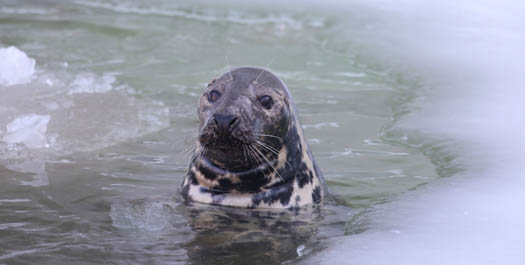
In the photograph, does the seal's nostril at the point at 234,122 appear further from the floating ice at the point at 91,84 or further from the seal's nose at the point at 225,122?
the floating ice at the point at 91,84

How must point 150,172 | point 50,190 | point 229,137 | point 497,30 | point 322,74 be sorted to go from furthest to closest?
point 497,30 < point 322,74 < point 150,172 < point 50,190 < point 229,137

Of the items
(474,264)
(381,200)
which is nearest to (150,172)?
(381,200)

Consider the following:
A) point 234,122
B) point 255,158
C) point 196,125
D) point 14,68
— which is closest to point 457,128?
point 196,125

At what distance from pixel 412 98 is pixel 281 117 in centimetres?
343

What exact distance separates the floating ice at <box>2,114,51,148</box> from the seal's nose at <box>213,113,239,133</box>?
6.18ft

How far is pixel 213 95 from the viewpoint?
4.27m

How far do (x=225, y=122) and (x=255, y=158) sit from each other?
14.3 inches

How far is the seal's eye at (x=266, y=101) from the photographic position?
4.25 m

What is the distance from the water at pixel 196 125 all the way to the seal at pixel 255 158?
114 mm

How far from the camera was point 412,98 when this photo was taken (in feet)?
24.5

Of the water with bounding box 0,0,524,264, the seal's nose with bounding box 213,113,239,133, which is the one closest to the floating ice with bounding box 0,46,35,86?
the water with bounding box 0,0,524,264

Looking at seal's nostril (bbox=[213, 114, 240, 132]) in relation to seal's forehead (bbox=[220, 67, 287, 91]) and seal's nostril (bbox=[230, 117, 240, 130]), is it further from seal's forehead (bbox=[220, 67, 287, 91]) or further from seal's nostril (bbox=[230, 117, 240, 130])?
seal's forehead (bbox=[220, 67, 287, 91])

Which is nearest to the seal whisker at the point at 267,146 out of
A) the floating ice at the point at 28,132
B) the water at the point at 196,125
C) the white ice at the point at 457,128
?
the water at the point at 196,125

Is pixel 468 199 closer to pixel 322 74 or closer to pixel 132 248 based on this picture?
pixel 132 248
